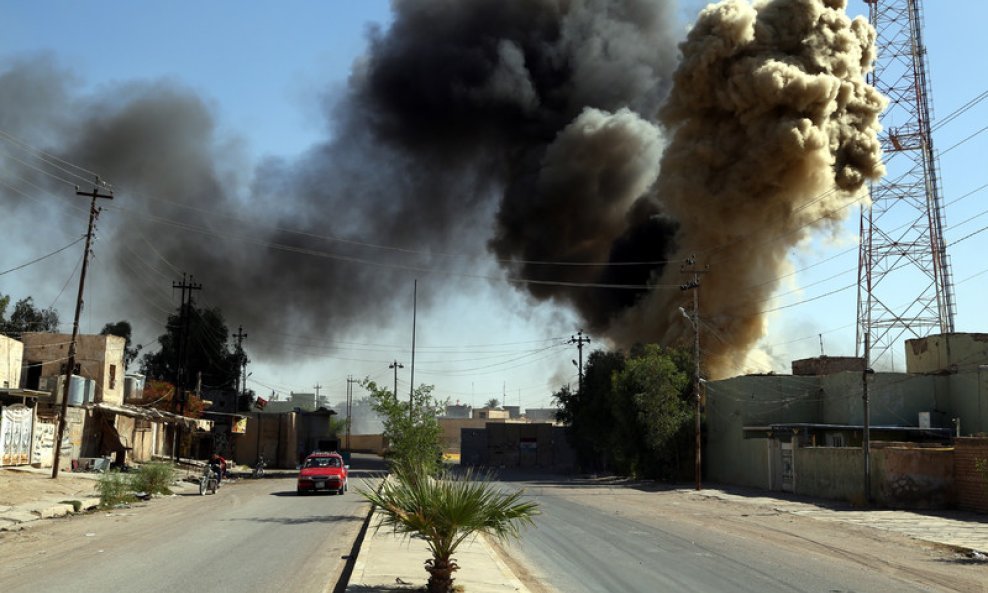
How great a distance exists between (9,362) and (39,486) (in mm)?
13101

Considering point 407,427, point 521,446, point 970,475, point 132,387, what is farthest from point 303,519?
point 521,446

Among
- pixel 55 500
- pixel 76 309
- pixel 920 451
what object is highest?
pixel 76 309

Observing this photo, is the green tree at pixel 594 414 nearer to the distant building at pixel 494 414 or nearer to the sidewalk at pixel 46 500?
the sidewalk at pixel 46 500

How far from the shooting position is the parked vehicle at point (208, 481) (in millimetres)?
32062

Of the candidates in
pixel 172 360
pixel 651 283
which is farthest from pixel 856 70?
pixel 172 360

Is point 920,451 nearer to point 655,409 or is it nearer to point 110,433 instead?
point 655,409

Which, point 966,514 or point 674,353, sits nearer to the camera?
point 966,514

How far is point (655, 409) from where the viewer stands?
44.6 m

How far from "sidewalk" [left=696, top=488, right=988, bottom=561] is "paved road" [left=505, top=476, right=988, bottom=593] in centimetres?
81

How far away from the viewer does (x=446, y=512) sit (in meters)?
→ 9.59

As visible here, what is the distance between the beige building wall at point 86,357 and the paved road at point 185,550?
24647mm

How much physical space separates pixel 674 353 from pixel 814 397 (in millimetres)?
7494

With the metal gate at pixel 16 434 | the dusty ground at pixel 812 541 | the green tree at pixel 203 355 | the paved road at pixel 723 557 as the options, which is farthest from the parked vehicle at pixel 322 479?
the green tree at pixel 203 355

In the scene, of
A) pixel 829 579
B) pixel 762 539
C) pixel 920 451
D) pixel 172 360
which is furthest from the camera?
pixel 172 360
